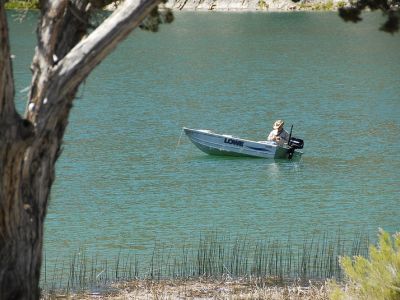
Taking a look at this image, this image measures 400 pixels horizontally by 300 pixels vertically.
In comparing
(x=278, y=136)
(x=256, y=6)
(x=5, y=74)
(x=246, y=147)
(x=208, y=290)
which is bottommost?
(x=208, y=290)

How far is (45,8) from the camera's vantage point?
5.58 meters

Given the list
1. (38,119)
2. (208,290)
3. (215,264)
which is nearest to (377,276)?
(38,119)

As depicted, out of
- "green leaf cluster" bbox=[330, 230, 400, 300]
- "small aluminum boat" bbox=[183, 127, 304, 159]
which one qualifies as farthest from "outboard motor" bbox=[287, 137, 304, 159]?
"green leaf cluster" bbox=[330, 230, 400, 300]

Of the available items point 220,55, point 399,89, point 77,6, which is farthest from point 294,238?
point 220,55

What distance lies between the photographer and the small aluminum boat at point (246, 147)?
2138 centimetres

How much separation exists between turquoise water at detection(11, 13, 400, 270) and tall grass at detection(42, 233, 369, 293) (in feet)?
2.14

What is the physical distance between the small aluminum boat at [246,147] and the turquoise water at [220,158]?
0.21 metres

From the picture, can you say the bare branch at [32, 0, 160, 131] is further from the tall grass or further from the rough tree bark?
the tall grass

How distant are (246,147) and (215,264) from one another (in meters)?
10.8

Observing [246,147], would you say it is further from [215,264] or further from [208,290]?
[208,290]

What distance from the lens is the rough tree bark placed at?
5316 mm

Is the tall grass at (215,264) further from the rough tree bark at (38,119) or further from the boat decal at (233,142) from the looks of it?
the boat decal at (233,142)

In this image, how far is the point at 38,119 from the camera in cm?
545

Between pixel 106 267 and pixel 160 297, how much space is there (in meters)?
2.33
